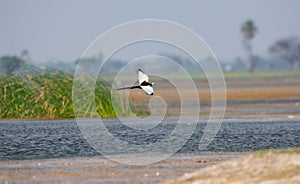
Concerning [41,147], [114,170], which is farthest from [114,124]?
[114,170]

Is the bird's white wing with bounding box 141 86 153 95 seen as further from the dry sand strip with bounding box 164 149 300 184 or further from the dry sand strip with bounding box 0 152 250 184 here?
the dry sand strip with bounding box 164 149 300 184

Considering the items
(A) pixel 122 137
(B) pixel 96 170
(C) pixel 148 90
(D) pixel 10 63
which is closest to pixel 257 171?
(B) pixel 96 170

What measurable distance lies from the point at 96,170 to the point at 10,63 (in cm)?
2191

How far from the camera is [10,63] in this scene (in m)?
38.8

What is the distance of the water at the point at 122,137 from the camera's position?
21906mm

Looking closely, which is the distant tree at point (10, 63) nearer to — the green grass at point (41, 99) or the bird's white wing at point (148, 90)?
the green grass at point (41, 99)

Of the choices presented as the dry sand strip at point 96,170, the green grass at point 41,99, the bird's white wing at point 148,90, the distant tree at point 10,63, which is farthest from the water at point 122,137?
the distant tree at point 10,63

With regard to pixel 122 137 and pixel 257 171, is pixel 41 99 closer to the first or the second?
pixel 122 137

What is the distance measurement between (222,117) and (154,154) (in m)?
15.5

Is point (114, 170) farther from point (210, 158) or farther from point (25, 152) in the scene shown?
point (25, 152)

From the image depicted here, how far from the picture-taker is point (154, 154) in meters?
20.8

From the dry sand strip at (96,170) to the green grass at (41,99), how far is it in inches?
536

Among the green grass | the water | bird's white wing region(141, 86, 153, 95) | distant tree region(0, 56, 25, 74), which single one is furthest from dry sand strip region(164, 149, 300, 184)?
distant tree region(0, 56, 25, 74)

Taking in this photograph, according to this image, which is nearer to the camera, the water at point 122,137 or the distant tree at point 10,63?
the water at point 122,137
